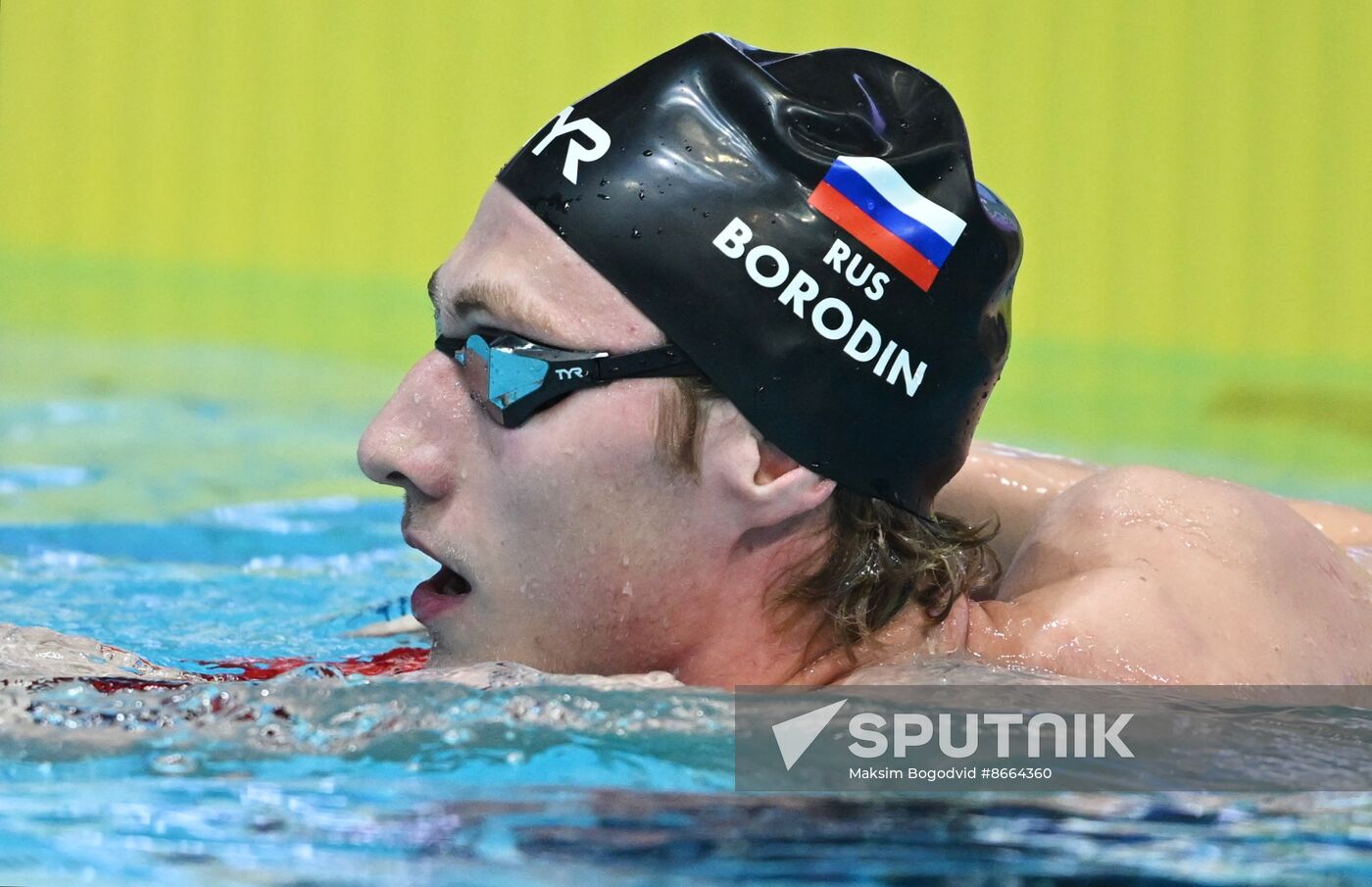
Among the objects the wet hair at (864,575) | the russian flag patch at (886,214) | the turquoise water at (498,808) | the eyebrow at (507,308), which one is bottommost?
the turquoise water at (498,808)

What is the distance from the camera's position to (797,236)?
2.13 metres

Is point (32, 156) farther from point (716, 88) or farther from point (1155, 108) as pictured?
point (716, 88)

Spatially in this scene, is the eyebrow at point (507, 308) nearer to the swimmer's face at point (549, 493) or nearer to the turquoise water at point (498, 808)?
the swimmer's face at point (549, 493)

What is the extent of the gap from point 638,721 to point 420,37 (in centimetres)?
610

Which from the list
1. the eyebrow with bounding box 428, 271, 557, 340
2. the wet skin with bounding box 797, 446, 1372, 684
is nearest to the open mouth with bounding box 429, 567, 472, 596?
the eyebrow with bounding box 428, 271, 557, 340

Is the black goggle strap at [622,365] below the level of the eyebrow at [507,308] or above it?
below

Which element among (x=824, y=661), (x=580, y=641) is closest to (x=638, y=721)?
(x=580, y=641)

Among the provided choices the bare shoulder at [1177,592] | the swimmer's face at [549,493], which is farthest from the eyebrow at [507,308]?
the bare shoulder at [1177,592]

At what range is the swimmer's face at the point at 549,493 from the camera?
210 cm

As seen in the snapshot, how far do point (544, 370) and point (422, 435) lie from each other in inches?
7.7

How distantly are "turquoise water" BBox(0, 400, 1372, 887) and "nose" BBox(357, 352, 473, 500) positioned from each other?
266mm

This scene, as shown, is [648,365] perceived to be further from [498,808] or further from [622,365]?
[498,808]

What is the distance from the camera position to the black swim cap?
2119 mm

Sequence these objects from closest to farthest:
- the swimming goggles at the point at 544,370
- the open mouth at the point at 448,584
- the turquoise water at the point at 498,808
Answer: the turquoise water at the point at 498,808, the swimming goggles at the point at 544,370, the open mouth at the point at 448,584
